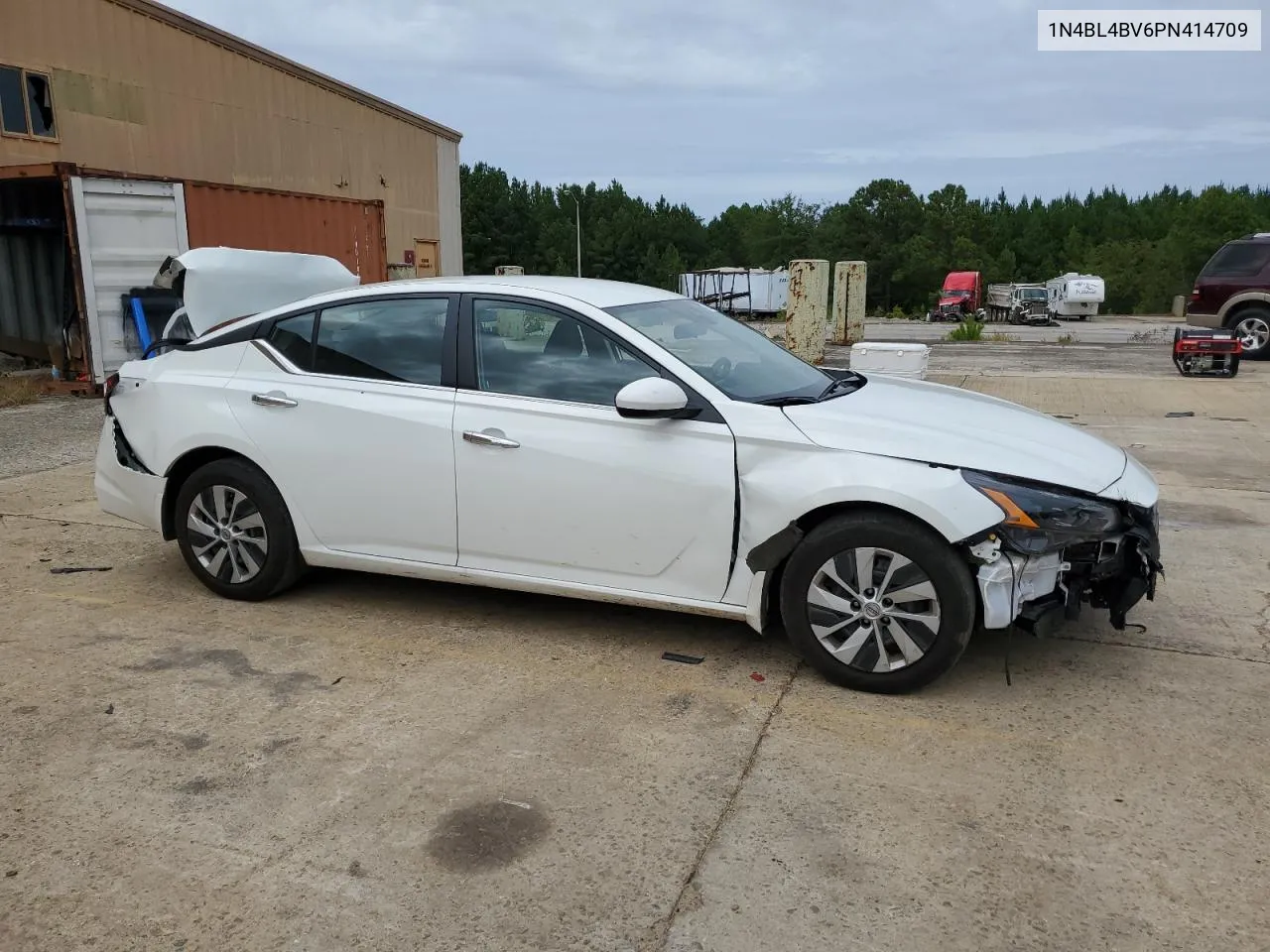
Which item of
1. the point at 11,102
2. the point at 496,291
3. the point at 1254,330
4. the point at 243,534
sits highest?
the point at 11,102

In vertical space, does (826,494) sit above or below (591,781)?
above

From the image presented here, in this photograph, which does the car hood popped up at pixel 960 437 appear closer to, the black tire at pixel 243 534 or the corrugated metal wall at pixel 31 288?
the black tire at pixel 243 534

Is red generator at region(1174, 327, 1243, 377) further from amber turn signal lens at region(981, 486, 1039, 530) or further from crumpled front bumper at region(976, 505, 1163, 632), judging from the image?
amber turn signal lens at region(981, 486, 1039, 530)

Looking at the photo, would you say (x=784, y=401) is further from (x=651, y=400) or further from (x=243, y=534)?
(x=243, y=534)

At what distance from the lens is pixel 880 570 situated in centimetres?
371

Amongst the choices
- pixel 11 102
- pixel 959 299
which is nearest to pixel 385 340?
pixel 11 102

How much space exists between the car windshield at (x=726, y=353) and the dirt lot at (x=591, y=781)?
1109mm

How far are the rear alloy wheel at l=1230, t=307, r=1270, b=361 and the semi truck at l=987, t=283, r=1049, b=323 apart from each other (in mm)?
24171

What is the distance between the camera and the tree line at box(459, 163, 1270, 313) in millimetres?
79375

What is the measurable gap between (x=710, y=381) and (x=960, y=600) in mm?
1288

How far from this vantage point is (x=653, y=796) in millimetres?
3158

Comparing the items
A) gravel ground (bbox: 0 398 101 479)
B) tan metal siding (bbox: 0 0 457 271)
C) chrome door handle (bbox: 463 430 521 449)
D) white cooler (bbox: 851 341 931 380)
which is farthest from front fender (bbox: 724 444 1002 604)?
tan metal siding (bbox: 0 0 457 271)

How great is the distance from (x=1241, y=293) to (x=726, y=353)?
50.7ft

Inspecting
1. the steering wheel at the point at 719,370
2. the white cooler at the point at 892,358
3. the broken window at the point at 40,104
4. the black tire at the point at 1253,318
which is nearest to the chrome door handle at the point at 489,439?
the steering wheel at the point at 719,370
